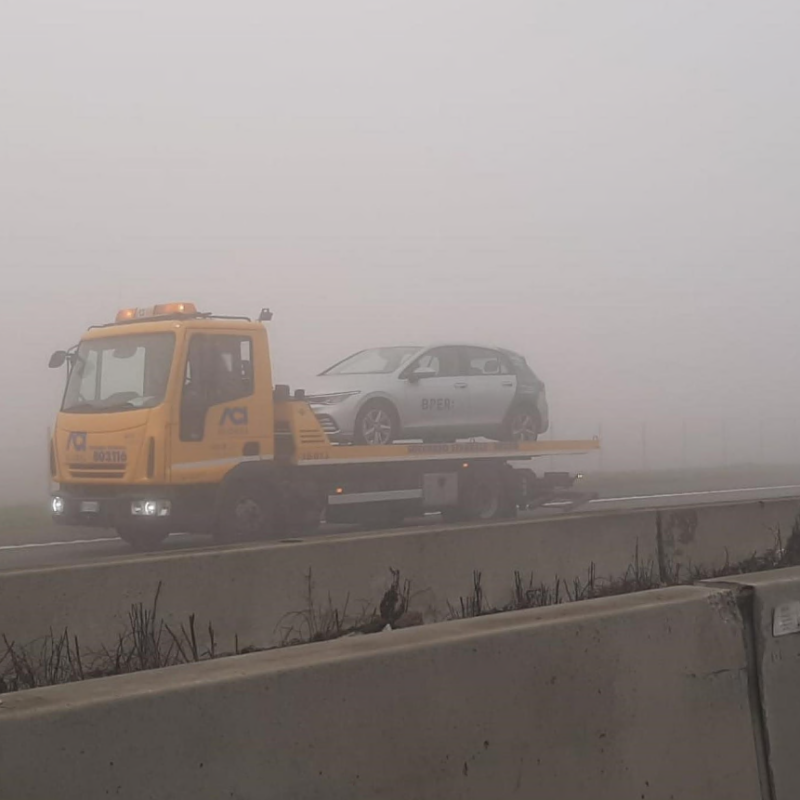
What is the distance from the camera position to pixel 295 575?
5.24 m

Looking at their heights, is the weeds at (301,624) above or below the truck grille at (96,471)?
below

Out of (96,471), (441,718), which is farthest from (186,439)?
(441,718)

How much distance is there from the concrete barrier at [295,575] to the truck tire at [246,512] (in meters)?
8.05

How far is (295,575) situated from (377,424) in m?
10.1

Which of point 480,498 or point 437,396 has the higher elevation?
point 437,396

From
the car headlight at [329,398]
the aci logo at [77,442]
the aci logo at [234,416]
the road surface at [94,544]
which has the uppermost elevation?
the car headlight at [329,398]

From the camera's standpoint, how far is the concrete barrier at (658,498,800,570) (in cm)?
673

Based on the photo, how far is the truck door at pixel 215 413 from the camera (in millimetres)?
13562

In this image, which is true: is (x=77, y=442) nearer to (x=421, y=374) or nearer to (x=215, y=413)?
(x=215, y=413)

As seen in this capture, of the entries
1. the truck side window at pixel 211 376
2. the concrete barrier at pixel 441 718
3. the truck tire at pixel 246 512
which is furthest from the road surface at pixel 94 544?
the concrete barrier at pixel 441 718

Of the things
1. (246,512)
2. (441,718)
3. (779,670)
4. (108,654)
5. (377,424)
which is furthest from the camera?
(377,424)

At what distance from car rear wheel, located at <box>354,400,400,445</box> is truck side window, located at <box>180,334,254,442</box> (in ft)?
5.92

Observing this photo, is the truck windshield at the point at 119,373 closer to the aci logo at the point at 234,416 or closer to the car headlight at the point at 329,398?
the aci logo at the point at 234,416

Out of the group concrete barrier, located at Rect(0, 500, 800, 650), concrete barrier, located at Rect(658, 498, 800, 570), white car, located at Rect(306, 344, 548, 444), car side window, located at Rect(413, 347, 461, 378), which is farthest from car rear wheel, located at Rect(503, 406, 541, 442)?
concrete barrier, located at Rect(0, 500, 800, 650)
